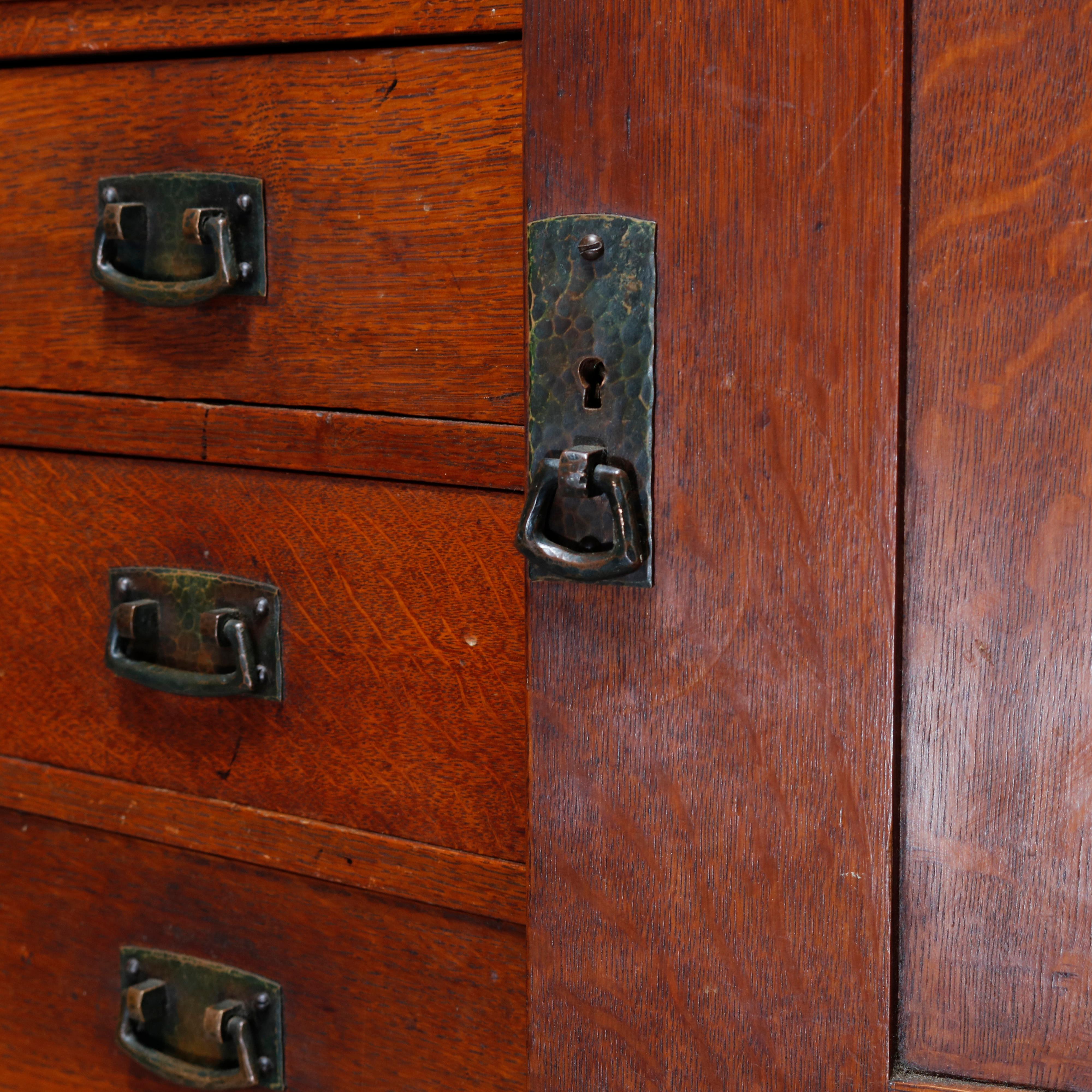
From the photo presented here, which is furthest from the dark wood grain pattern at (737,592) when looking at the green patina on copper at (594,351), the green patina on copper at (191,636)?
the green patina on copper at (191,636)

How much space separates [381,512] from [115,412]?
0.17 m

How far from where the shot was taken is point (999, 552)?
1.53 ft

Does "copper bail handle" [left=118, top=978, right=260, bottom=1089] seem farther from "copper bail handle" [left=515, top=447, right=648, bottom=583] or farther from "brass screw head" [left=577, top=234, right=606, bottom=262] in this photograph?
"brass screw head" [left=577, top=234, right=606, bottom=262]

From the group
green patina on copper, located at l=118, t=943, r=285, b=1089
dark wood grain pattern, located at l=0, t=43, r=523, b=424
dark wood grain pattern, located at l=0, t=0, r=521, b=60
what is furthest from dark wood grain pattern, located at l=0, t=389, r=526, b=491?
green patina on copper, located at l=118, t=943, r=285, b=1089

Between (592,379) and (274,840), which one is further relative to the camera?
(274,840)

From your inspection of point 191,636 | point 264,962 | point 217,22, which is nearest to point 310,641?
point 191,636

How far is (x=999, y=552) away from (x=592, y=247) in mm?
193

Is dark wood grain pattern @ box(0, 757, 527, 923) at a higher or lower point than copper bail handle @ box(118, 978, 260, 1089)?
higher

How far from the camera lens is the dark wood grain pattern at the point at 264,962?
0.63 m

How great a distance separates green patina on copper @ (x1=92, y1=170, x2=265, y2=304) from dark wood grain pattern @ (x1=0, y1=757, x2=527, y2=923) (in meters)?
0.27

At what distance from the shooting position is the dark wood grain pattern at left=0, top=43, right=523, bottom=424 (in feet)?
1.88

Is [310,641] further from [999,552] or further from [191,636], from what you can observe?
[999,552]

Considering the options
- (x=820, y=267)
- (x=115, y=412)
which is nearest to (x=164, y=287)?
(x=115, y=412)

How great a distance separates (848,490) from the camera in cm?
48
